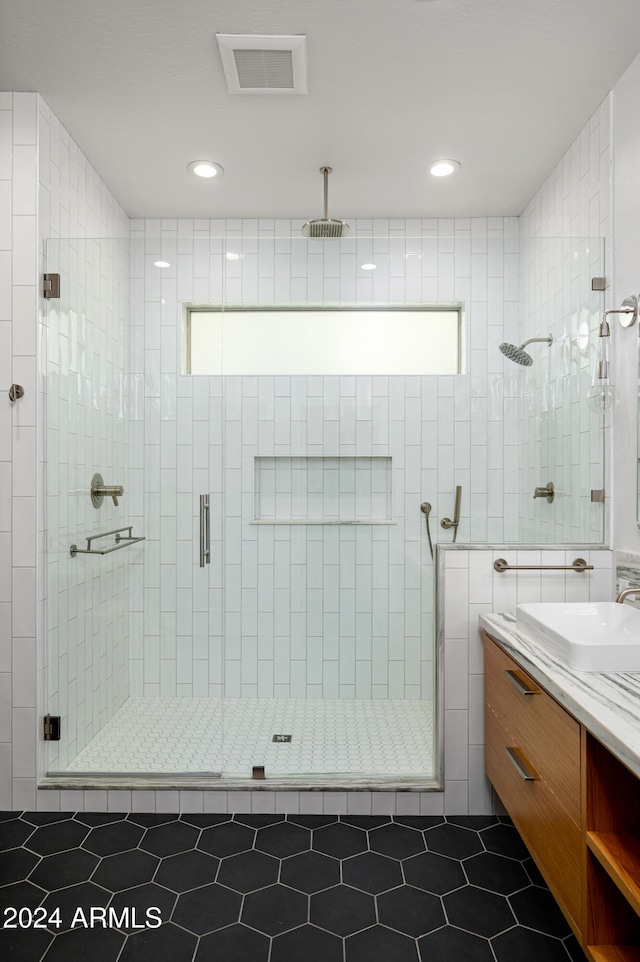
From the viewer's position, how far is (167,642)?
2457mm

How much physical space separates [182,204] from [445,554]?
2191 millimetres

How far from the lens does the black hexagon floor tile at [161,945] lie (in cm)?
159

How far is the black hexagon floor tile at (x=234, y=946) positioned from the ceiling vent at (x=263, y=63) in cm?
265

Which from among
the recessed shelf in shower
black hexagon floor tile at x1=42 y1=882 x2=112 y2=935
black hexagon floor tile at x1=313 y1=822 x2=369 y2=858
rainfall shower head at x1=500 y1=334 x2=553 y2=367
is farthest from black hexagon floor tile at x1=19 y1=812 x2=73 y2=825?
rainfall shower head at x1=500 y1=334 x2=553 y2=367

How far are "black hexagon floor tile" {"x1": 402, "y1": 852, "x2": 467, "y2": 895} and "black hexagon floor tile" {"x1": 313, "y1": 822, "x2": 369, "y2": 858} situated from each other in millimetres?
177

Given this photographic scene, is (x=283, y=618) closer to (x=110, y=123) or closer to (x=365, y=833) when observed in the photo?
(x=365, y=833)

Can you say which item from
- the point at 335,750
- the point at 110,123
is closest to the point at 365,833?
the point at 335,750

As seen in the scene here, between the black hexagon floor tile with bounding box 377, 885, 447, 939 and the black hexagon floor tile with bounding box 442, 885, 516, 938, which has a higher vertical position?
the black hexagon floor tile with bounding box 442, 885, 516, 938

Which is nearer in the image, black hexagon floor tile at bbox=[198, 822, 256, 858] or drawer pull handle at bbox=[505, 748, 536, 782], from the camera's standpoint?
drawer pull handle at bbox=[505, 748, 536, 782]

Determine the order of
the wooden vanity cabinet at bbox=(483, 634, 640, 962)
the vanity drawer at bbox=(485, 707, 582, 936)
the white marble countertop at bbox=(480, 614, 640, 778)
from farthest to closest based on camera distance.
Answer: the vanity drawer at bbox=(485, 707, 582, 936) → the wooden vanity cabinet at bbox=(483, 634, 640, 962) → the white marble countertop at bbox=(480, 614, 640, 778)

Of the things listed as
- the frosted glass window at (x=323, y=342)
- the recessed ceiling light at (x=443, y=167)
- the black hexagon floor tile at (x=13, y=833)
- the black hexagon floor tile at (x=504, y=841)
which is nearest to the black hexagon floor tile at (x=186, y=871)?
the black hexagon floor tile at (x=13, y=833)

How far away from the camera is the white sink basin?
1547mm

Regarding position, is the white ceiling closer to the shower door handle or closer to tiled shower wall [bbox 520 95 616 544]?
tiled shower wall [bbox 520 95 616 544]

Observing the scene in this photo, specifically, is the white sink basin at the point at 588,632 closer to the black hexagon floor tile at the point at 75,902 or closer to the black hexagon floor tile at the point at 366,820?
the black hexagon floor tile at the point at 366,820
